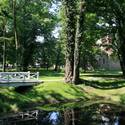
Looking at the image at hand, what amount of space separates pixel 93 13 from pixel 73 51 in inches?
451

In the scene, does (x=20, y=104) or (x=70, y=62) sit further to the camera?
(x=70, y=62)

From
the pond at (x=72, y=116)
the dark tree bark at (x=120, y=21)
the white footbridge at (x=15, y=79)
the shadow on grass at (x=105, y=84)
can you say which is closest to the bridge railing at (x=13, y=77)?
the white footbridge at (x=15, y=79)

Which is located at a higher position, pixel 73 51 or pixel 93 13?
pixel 93 13

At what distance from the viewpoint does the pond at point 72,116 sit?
Answer: 27.3 metres

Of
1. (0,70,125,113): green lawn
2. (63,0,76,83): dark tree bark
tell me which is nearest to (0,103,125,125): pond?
(0,70,125,113): green lawn

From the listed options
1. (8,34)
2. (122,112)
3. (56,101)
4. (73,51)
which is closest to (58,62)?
(8,34)

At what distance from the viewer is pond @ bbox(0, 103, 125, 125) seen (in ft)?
89.5

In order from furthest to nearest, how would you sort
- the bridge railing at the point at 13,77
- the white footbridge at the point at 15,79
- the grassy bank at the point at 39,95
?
1. the bridge railing at the point at 13,77
2. the white footbridge at the point at 15,79
3. the grassy bank at the point at 39,95

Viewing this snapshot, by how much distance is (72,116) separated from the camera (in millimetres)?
29812

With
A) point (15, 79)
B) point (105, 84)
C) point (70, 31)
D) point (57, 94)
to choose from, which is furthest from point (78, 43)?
point (15, 79)

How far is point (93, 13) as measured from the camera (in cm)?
5381

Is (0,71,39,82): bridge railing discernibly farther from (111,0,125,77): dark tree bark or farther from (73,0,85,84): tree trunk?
(111,0,125,77): dark tree bark

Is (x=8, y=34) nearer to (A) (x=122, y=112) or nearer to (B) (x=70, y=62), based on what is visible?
(B) (x=70, y=62)

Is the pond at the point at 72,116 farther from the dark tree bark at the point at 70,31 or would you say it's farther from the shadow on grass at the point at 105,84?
the dark tree bark at the point at 70,31
